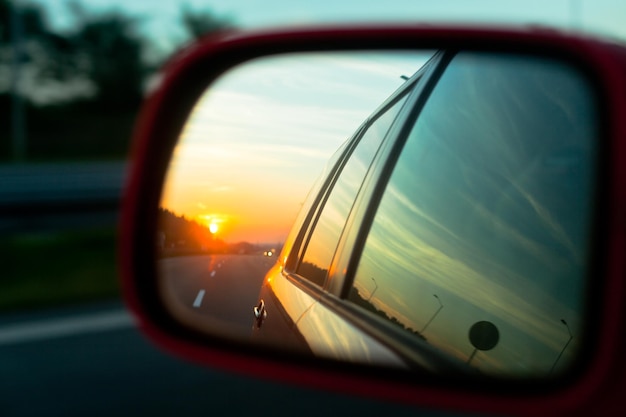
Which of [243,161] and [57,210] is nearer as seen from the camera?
[243,161]

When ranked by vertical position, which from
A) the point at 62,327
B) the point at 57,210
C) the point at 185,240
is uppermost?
the point at 185,240

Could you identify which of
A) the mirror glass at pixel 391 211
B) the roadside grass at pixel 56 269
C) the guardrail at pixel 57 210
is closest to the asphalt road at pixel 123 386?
the roadside grass at pixel 56 269

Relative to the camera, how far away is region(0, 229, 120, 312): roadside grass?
10.4m

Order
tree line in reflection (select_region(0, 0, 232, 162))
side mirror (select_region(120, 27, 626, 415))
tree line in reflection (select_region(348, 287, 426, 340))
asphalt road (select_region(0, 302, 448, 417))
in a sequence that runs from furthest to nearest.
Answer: tree line in reflection (select_region(0, 0, 232, 162)), asphalt road (select_region(0, 302, 448, 417)), tree line in reflection (select_region(348, 287, 426, 340)), side mirror (select_region(120, 27, 626, 415))

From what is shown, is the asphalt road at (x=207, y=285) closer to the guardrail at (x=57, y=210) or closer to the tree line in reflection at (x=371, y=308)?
the tree line in reflection at (x=371, y=308)

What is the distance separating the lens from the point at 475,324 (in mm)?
1787

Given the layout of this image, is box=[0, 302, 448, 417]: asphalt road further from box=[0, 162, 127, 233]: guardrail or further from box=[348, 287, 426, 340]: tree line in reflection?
box=[0, 162, 127, 233]: guardrail

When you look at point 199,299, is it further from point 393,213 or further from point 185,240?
point 393,213

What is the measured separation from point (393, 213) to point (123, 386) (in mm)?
4978

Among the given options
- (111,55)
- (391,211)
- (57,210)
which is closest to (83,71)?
(111,55)

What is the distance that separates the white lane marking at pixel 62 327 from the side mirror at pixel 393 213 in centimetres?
670

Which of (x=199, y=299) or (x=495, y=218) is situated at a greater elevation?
(x=495, y=218)

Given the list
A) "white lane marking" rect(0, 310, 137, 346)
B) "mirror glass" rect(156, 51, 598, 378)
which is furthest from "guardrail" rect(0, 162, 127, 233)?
"mirror glass" rect(156, 51, 598, 378)

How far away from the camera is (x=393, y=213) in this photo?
84.9 inches
